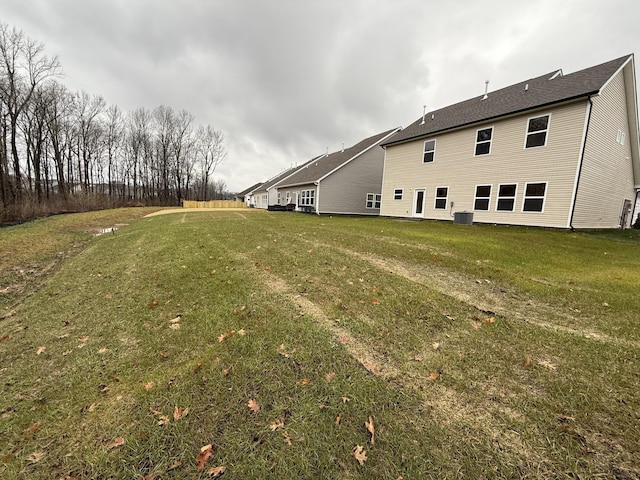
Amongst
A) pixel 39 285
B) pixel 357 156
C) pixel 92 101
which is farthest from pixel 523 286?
pixel 92 101

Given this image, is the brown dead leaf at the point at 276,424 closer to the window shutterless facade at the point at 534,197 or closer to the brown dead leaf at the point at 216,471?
the brown dead leaf at the point at 216,471

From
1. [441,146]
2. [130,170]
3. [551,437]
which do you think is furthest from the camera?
[130,170]

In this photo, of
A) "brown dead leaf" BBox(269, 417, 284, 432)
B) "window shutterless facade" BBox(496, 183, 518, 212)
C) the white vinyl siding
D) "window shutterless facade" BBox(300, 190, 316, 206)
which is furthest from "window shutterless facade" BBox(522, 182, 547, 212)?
"window shutterless facade" BBox(300, 190, 316, 206)

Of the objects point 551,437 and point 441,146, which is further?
point 441,146

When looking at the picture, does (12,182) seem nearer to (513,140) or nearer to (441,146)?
(441,146)

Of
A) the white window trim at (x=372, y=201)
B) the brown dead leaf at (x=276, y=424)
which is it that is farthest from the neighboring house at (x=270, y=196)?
the brown dead leaf at (x=276, y=424)

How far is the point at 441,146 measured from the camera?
1684cm

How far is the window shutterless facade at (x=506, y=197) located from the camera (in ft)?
44.2

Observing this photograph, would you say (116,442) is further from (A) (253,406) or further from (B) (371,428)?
(B) (371,428)

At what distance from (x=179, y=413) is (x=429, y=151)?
→ 754 inches

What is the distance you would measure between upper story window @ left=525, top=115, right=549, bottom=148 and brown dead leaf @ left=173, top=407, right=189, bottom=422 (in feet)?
54.8

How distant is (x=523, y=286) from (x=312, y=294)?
4.00 m

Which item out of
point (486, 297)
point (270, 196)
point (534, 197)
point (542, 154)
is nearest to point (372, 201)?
point (534, 197)

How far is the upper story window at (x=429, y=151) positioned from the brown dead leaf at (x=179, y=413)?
61.2 ft
